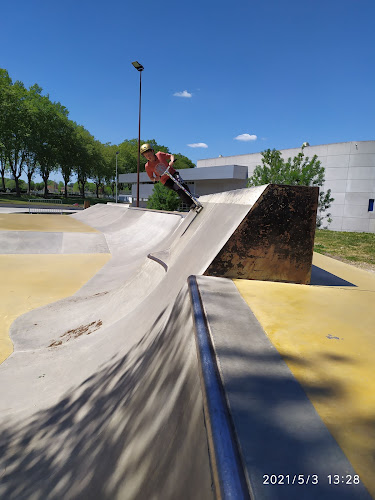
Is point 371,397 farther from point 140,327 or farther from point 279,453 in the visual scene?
point 140,327

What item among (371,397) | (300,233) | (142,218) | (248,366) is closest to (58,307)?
(300,233)

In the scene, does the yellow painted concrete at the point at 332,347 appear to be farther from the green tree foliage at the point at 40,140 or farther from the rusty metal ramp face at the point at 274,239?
the green tree foliage at the point at 40,140

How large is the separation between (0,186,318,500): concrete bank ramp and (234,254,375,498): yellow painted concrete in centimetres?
54

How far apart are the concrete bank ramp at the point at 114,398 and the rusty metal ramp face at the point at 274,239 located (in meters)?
0.13

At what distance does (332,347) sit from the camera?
1.84m

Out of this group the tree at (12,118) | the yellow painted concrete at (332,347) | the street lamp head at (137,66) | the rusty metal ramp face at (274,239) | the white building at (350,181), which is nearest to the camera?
the yellow painted concrete at (332,347)

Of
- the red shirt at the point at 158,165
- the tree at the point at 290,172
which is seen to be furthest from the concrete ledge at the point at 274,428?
the tree at the point at 290,172

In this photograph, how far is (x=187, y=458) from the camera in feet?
3.94

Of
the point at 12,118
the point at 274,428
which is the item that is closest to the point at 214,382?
the point at 274,428

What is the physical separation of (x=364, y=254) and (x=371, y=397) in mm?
11655

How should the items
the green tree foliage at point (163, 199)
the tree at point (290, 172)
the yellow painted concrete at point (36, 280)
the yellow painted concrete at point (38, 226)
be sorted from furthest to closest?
the green tree foliage at point (163, 199)
the tree at point (290, 172)
the yellow painted concrete at point (38, 226)
the yellow painted concrete at point (36, 280)

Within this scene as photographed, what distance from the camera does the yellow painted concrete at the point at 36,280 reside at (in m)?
5.27

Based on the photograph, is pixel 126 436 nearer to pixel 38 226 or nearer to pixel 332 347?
pixel 332 347

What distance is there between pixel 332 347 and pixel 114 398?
5.11 feet
